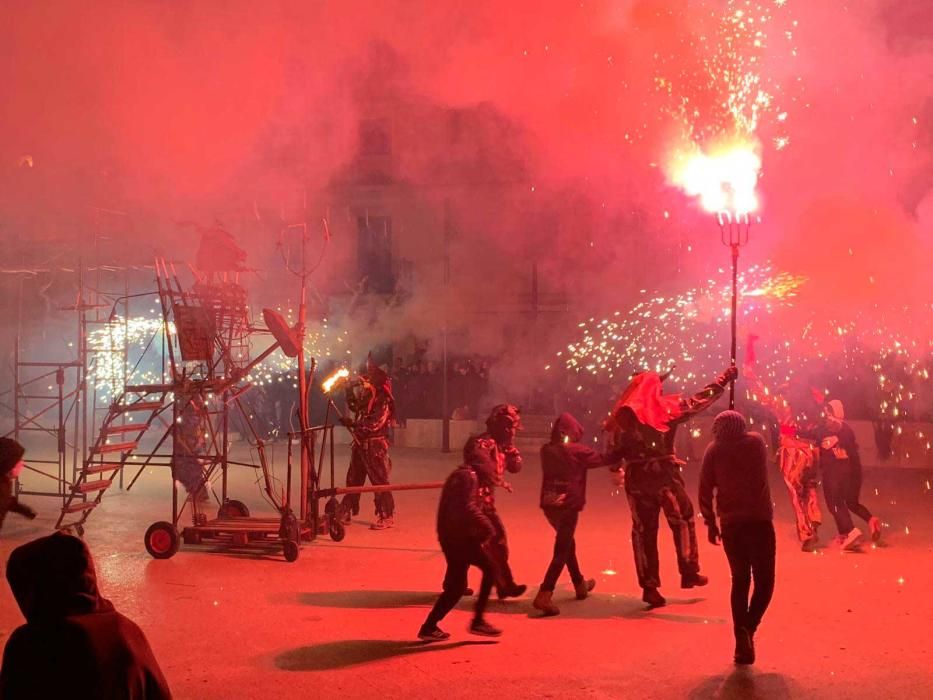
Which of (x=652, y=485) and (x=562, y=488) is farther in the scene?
(x=652, y=485)

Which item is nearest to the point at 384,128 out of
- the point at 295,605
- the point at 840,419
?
the point at 840,419

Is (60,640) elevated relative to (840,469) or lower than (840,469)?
elevated

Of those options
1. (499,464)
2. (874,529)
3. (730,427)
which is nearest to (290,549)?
(499,464)

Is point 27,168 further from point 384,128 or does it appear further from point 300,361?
point 384,128

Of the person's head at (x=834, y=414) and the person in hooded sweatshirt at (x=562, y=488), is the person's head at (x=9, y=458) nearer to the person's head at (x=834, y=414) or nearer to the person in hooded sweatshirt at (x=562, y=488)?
the person in hooded sweatshirt at (x=562, y=488)

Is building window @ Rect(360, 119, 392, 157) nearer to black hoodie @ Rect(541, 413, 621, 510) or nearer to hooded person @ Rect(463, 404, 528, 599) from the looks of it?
hooded person @ Rect(463, 404, 528, 599)

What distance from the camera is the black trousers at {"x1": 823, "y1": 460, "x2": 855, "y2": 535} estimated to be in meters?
7.65

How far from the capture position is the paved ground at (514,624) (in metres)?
4.38

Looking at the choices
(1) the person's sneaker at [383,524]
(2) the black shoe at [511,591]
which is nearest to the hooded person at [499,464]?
(2) the black shoe at [511,591]

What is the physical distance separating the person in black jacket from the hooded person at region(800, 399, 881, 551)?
3.89m

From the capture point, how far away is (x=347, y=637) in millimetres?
5160

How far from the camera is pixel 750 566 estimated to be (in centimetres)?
472

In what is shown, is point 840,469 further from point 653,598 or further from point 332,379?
point 332,379

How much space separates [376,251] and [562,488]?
48.7ft
